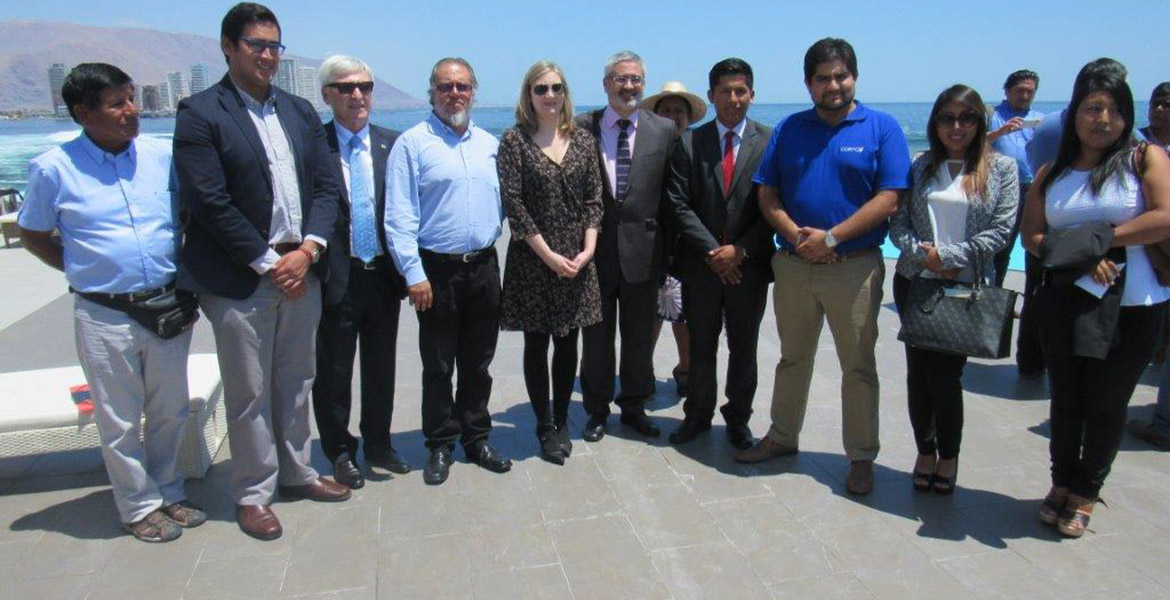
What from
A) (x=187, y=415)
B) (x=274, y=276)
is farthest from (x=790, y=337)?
(x=187, y=415)

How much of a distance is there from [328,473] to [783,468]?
2.14m

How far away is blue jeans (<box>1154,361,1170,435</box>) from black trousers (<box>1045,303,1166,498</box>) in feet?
3.57

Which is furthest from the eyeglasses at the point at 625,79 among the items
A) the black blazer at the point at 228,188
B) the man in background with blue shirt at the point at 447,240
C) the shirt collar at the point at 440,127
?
the black blazer at the point at 228,188

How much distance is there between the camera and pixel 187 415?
10.3 ft

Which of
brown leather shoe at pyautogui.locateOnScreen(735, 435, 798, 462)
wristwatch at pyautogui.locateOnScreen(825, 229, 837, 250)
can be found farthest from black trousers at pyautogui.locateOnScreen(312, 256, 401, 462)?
wristwatch at pyautogui.locateOnScreen(825, 229, 837, 250)

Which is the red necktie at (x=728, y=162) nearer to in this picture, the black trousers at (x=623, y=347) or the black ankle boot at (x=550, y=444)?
the black trousers at (x=623, y=347)

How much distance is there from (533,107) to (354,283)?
1.10m

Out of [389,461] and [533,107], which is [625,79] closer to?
[533,107]

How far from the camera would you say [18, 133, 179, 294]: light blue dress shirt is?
276 centimetres

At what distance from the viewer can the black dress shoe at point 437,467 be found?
3.49m

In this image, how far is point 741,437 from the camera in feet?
12.6

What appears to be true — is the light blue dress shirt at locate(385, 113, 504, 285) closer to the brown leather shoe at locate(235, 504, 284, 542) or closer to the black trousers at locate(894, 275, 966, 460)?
the brown leather shoe at locate(235, 504, 284, 542)

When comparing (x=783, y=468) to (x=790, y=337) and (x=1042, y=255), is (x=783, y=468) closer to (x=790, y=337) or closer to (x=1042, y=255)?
(x=790, y=337)

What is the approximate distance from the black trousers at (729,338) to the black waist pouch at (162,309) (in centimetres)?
221
